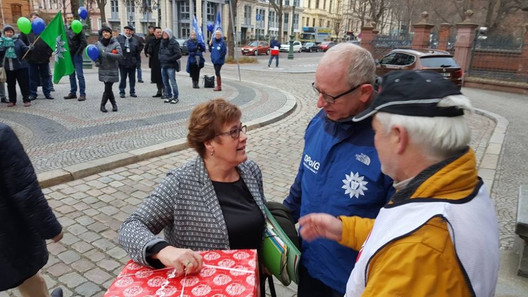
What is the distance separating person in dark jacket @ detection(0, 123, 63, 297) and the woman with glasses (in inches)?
34.7

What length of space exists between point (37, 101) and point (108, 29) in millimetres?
2924

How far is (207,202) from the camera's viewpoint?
6.39ft

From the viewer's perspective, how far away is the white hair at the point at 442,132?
109cm

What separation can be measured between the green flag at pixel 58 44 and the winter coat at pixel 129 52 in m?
1.43

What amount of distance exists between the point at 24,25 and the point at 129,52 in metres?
2.58

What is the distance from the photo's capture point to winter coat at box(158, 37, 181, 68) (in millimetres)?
10766

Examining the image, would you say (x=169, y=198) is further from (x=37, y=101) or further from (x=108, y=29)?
(x=37, y=101)

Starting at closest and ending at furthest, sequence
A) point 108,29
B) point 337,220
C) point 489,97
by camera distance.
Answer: point 337,220 < point 108,29 < point 489,97

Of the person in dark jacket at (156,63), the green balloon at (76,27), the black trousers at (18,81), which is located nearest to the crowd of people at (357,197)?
the black trousers at (18,81)

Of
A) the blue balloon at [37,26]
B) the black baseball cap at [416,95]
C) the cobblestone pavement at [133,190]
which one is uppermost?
the blue balloon at [37,26]

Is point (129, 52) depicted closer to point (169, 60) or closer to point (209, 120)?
point (169, 60)

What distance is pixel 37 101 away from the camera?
401 inches

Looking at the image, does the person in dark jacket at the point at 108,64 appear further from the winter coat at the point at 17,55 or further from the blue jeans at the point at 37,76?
the blue jeans at the point at 37,76

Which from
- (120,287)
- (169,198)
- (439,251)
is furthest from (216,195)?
(439,251)
